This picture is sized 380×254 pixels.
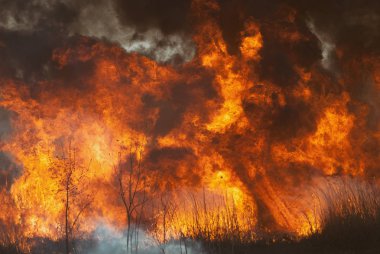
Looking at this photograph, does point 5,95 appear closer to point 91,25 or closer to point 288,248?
point 91,25

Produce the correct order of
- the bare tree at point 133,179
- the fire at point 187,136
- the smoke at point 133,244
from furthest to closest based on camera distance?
the bare tree at point 133,179, the fire at point 187,136, the smoke at point 133,244

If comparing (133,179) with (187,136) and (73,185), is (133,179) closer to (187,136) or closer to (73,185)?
(73,185)

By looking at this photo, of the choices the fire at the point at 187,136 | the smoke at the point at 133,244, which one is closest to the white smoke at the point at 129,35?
the fire at the point at 187,136

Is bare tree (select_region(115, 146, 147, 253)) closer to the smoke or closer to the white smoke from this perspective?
the smoke

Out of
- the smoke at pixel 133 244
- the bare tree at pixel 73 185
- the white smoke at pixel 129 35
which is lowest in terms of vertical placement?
the smoke at pixel 133 244

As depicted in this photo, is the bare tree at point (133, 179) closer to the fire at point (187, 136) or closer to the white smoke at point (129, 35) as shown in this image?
the fire at point (187, 136)

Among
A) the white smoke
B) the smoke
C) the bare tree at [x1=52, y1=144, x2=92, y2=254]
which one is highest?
the white smoke

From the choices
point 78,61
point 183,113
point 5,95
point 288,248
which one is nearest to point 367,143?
point 288,248

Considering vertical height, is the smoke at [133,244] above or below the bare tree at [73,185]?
below

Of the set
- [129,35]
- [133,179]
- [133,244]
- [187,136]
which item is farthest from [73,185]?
[129,35]

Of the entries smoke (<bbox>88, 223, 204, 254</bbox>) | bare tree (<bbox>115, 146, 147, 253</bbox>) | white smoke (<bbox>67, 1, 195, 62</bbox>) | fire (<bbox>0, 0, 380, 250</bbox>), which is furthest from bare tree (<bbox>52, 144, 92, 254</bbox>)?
white smoke (<bbox>67, 1, 195, 62</bbox>)

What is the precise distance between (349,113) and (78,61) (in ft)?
38.9

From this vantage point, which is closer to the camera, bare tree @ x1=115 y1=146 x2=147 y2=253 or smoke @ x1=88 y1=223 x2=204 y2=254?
smoke @ x1=88 y1=223 x2=204 y2=254

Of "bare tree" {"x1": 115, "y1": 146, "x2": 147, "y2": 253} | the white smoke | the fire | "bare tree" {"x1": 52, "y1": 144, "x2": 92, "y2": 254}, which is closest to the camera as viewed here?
the fire
